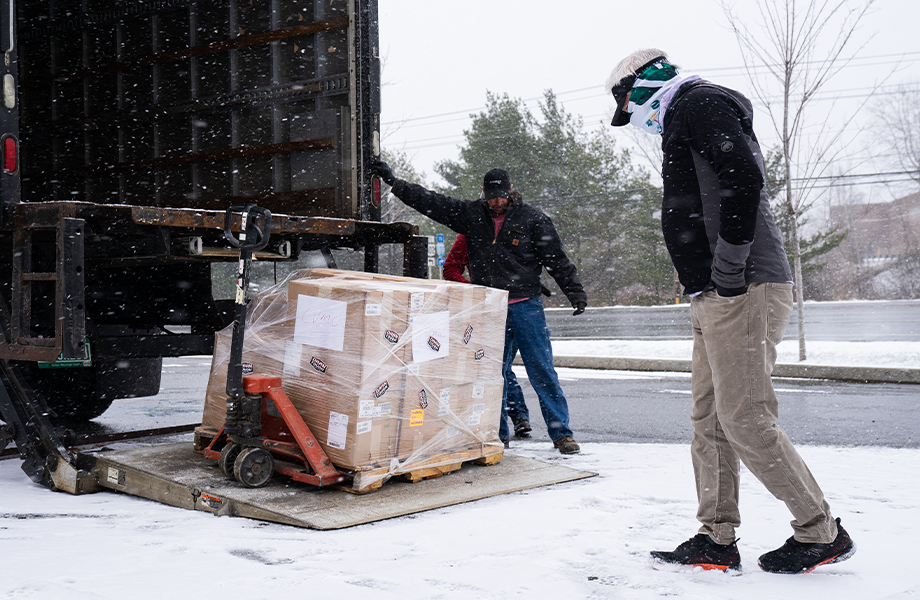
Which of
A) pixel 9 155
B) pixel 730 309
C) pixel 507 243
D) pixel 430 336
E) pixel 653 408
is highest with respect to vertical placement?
pixel 9 155

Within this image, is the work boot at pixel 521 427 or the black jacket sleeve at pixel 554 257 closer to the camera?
the black jacket sleeve at pixel 554 257

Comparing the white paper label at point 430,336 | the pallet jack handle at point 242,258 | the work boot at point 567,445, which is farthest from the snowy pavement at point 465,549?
the work boot at point 567,445

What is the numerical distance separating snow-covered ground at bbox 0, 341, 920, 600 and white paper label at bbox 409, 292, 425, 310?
3.32 ft

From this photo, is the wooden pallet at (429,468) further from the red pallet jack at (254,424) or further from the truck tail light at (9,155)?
the truck tail light at (9,155)

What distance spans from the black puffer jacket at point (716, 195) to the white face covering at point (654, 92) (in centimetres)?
6

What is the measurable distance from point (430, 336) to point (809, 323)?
2095cm

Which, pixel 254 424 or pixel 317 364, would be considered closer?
pixel 254 424

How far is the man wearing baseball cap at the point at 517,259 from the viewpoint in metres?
5.27

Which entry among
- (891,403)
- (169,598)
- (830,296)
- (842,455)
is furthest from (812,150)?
(830,296)

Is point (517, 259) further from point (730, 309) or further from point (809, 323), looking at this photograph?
point (809, 323)

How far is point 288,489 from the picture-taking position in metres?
3.92

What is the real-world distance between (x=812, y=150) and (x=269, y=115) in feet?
30.8

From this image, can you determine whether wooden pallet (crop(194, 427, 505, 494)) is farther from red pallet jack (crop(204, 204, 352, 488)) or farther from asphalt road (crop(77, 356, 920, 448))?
asphalt road (crop(77, 356, 920, 448))

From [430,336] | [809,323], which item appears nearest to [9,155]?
[430,336]
